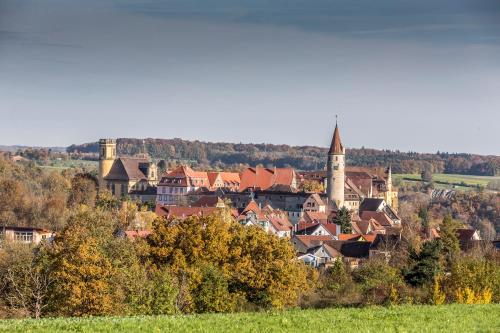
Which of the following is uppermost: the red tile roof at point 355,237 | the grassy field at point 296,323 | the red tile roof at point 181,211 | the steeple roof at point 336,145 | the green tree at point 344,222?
the steeple roof at point 336,145

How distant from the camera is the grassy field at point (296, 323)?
52.6ft

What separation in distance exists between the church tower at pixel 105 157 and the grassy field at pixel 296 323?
75228 mm

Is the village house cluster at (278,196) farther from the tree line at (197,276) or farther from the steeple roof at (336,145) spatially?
the tree line at (197,276)

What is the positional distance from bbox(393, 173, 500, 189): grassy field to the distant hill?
4376 millimetres

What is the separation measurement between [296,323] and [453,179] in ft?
448

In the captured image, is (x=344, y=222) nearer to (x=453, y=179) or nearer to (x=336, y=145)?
(x=336, y=145)

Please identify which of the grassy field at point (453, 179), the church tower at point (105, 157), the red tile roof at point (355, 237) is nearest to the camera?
the red tile roof at point (355, 237)

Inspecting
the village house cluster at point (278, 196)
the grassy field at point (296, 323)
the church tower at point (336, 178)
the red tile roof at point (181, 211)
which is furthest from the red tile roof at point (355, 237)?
the grassy field at point (296, 323)

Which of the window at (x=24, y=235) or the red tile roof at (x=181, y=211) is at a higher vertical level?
the red tile roof at (x=181, y=211)

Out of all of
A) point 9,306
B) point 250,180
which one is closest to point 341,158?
point 250,180

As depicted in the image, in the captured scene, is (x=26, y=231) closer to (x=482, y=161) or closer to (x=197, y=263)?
(x=197, y=263)

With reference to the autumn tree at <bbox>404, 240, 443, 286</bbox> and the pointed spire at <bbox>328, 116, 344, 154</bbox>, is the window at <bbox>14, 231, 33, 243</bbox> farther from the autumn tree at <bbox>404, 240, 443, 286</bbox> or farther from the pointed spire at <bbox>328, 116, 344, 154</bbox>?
the pointed spire at <bbox>328, 116, 344, 154</bbox>

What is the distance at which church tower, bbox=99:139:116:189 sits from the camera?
9475 cm

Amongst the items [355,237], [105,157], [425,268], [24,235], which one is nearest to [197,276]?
[425,268]
